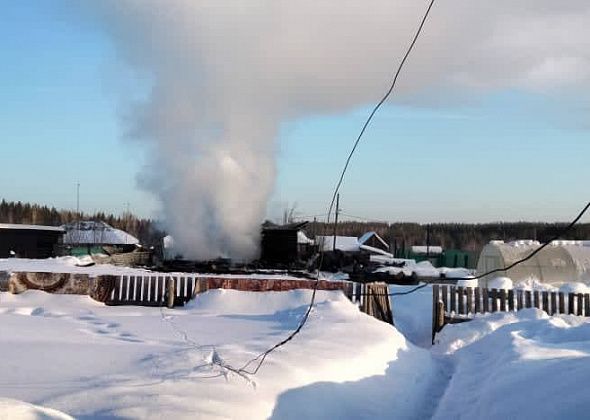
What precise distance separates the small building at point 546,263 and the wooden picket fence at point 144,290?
14.7 m

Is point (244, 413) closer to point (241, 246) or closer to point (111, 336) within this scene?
point (111, 336)

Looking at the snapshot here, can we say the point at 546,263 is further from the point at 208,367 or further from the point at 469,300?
the point at 208,367

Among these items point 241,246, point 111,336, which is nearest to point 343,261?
point 241,246

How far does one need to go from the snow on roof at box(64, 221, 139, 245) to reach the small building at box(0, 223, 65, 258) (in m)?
4.69

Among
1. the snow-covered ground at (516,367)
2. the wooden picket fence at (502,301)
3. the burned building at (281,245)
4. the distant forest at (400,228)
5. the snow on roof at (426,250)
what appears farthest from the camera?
the distant forest at (400,228)

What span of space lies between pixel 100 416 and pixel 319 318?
7.30 metres

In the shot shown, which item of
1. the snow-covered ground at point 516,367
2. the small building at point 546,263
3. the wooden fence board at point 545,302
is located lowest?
the snow-covered ground at point 516,367

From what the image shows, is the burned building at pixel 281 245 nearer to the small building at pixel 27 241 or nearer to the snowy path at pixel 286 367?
the small building at pixel 27 241

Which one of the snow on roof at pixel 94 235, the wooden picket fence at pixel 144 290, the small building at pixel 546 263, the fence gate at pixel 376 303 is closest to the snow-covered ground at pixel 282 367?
the fence gate at pixel 376 303

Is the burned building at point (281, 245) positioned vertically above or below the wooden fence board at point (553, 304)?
above

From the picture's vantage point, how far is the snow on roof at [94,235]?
2544 inches

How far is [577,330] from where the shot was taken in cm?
1200

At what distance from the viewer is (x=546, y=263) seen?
2827 cm

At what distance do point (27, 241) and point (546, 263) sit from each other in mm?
42589
